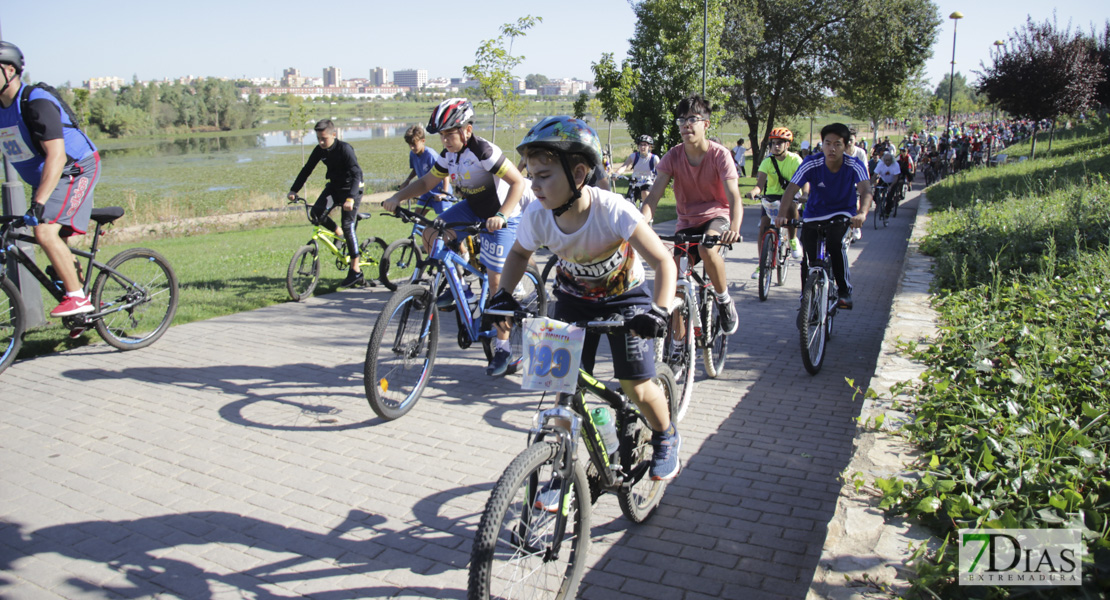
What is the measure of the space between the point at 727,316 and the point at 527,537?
148 inches

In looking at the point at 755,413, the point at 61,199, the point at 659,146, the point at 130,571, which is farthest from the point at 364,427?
the point at 659,146

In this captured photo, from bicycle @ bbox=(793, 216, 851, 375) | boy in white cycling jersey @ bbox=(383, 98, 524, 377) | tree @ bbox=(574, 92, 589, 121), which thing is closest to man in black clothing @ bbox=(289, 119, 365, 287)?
boy in white cycling jersey @ bbox=(383, 98, 524, 377)

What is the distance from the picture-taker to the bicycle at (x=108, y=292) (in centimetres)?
588

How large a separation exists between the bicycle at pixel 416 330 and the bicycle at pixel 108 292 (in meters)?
2.78

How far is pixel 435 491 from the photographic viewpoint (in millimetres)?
4195

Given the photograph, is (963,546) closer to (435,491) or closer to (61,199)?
(435,491)

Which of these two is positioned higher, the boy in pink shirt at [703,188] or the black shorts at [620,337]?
the boy in pink shirt at [703,188]

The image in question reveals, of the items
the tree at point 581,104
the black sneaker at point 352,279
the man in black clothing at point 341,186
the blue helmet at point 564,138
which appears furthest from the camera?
the tree at point 581,104

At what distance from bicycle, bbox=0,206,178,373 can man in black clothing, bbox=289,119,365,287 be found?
271cm

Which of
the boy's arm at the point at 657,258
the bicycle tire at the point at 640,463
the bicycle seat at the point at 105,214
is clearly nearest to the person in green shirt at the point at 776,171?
the bicycle tire at the point at 640,463

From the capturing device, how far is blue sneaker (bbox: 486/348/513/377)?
548 centimetres

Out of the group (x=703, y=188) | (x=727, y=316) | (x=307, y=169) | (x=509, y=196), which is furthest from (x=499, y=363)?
(x=307, y=169)

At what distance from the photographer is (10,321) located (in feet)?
19.4

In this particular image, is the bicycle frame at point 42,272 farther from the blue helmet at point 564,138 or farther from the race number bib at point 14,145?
the blue helmet at point 564,138
